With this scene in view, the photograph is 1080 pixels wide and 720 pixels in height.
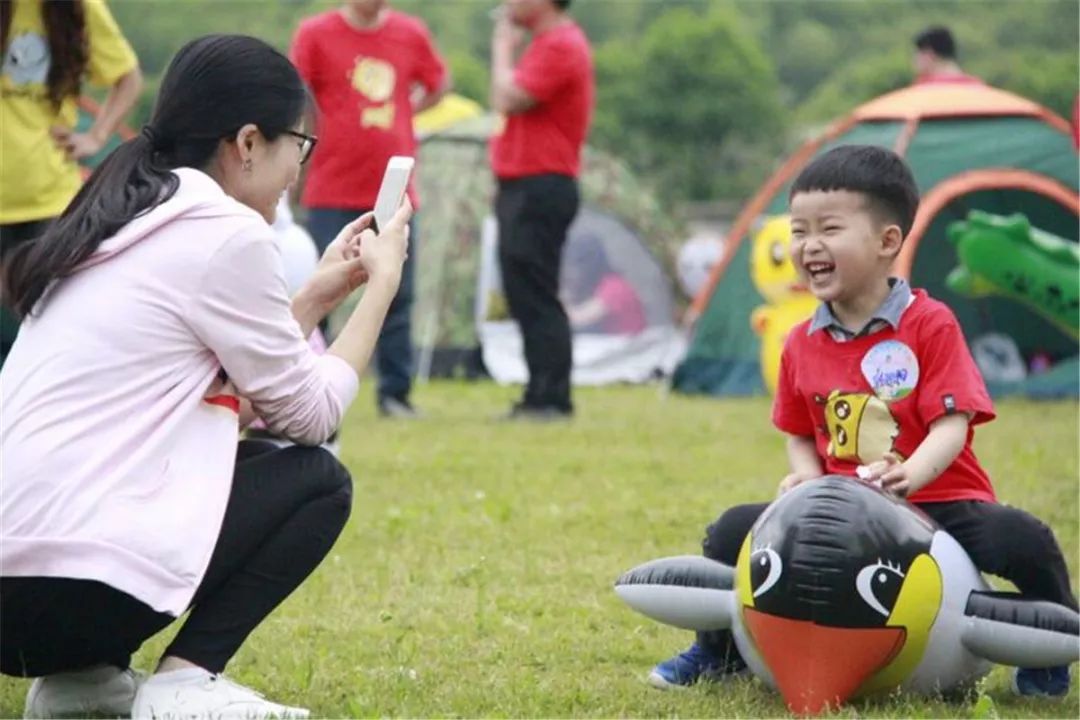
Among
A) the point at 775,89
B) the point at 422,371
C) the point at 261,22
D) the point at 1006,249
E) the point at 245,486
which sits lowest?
the point at 261,22

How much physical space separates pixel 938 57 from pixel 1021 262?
258 centimetres

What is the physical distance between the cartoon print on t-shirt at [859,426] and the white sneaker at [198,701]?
4.13 feet

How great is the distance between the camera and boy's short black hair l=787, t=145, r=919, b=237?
4113 mm

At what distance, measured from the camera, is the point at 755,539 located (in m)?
3.84

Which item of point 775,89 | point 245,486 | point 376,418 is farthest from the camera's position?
point 775,89

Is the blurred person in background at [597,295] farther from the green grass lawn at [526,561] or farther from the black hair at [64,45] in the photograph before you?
the black hair at [64,45]

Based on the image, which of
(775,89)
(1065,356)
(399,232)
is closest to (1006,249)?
(1065,356)

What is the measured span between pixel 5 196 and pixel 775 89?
2771cm

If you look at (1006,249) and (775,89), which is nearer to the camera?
(1006,249)

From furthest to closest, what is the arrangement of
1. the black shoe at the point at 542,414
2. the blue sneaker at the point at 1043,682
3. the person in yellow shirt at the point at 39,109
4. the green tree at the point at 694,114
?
the green tree at the point at 694,114
the black shoe at the point at 542,414
the person in yellow shirt at the point at 39,109
the blue sneaker at the point at 1043,682

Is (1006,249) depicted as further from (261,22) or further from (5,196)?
(261,22)

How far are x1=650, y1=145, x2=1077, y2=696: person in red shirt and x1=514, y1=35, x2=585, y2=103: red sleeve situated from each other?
15.5 ft

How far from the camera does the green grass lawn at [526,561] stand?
13.0 feet

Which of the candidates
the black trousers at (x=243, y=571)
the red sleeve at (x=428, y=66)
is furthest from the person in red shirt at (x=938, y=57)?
the black trousers at (x=243, y=571)
